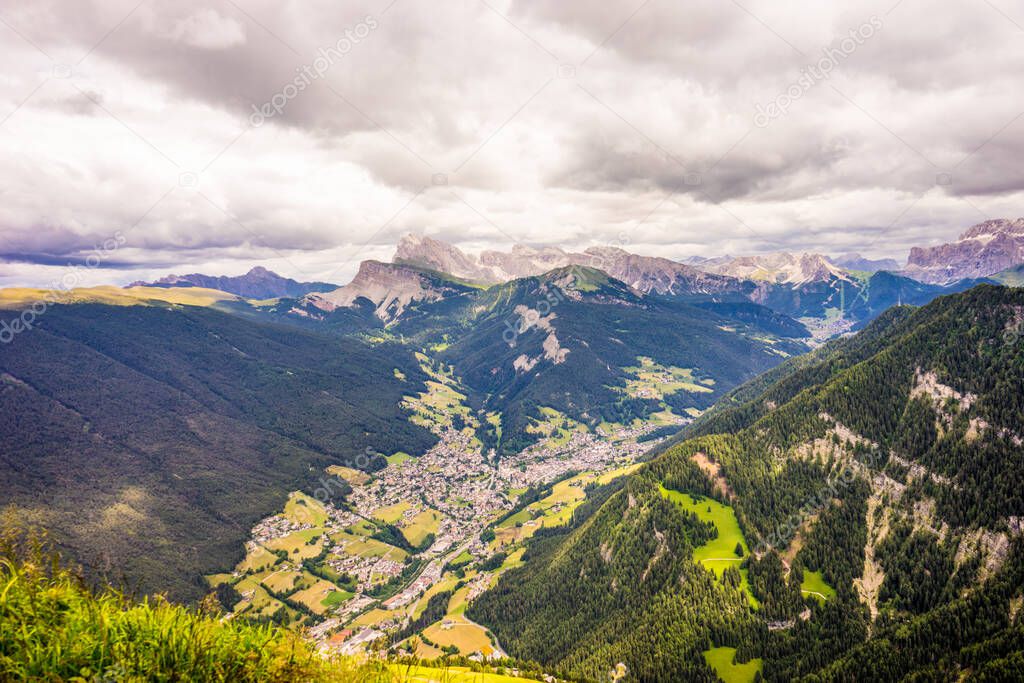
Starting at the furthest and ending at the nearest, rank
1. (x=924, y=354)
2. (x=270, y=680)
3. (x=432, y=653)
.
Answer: (x=924, y=354) → (x=432, y=653) → (x=270, y=680)

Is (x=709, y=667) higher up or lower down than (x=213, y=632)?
lower down

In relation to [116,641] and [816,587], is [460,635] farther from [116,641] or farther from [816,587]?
[116,641]

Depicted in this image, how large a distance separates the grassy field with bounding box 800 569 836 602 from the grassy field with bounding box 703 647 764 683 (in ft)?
81.9

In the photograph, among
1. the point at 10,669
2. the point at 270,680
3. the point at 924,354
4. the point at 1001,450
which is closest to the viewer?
the point at 10,669

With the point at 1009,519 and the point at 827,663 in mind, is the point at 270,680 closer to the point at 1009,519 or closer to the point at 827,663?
the point at 827,663

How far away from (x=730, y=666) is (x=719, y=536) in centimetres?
4367

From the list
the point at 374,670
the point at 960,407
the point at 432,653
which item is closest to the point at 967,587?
the point at 960,407

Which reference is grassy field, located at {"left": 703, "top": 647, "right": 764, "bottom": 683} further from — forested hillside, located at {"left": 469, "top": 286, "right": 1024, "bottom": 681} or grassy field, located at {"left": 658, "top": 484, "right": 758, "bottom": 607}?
grassy field, located at {"left": 658, "top": 484, "right": 758, "bottom": 607}

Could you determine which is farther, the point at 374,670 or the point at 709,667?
the point at 709,667

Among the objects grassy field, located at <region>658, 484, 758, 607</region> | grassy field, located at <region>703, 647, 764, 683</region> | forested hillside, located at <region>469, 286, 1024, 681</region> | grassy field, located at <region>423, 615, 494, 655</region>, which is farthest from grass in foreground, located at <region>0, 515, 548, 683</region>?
grassy field, located at <region>423, 615, 494, 655</region>

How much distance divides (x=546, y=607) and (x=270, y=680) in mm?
159016

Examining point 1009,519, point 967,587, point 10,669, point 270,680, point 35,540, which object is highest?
point 35,540

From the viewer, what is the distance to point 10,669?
11680 mm

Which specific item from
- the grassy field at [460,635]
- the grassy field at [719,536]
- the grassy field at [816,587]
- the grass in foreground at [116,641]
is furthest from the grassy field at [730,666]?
the grass in foreground at [116,641]
